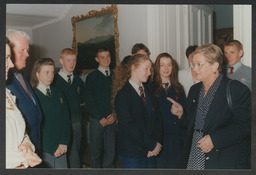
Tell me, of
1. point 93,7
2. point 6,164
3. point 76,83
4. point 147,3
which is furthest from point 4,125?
point 147,3

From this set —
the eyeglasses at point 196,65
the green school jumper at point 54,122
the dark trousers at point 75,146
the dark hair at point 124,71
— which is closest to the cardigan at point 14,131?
the green school jumper at point 54,122

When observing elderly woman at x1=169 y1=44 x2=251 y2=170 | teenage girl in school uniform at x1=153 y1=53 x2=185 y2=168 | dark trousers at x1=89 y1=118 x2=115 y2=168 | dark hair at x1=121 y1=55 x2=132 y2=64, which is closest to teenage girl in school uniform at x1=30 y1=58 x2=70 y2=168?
dark trousers at x1=89 y1=118 x2=115 y2=168

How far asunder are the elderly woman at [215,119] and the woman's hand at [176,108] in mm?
71

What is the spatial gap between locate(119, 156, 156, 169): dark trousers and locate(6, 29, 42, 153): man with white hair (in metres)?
0.80

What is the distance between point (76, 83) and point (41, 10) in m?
0.78

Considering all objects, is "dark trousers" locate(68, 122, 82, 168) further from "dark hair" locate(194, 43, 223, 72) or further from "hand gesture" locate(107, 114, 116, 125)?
"dark hair" locate(194, 43, 223, 72)

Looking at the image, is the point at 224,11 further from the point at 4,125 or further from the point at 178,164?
the point at 4,125

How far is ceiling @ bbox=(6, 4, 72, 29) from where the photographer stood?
106 inches

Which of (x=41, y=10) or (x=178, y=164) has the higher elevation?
(x=41, y=10)

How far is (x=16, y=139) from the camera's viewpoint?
2.42 m

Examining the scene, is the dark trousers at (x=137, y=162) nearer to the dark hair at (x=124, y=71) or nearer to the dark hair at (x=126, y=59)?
the dark hair at (x=124, y=71)

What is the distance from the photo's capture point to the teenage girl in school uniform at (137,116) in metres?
2.60

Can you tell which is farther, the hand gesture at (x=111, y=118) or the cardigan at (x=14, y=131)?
the hand gesture at (x=111, y=118)

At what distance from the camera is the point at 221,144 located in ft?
8.30
